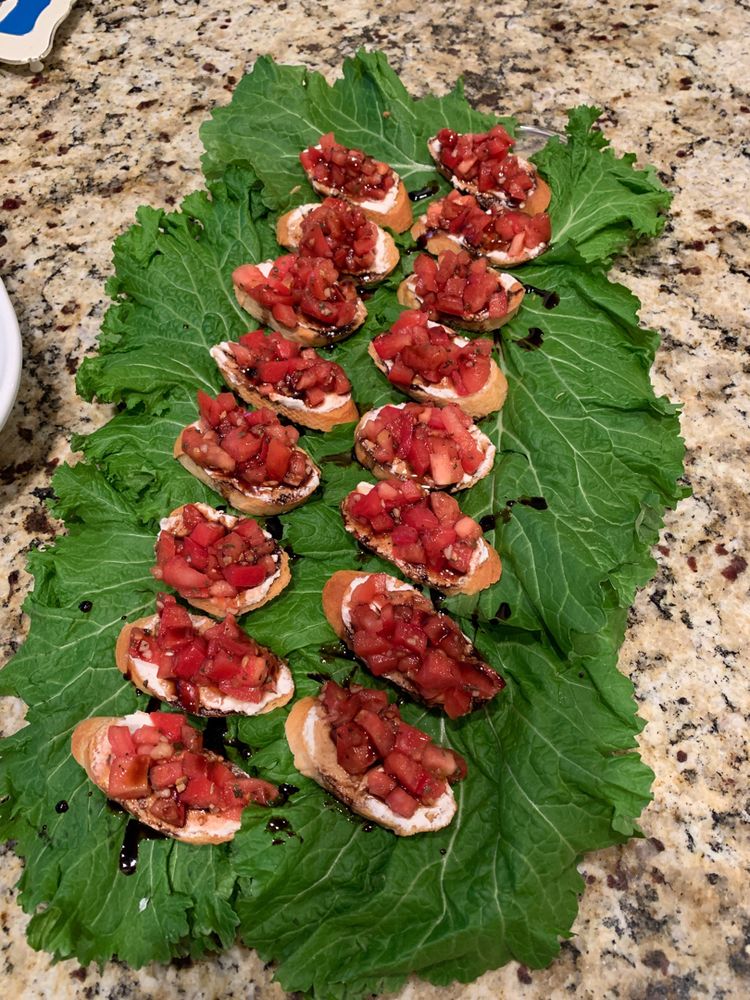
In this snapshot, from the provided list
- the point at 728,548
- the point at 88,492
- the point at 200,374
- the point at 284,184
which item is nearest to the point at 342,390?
the point at 200,374

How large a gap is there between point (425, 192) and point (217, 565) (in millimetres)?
2257

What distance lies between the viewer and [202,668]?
2.44 metres

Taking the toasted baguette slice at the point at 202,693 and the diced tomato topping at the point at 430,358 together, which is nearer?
the toasted baguette slice at the point at 202,693

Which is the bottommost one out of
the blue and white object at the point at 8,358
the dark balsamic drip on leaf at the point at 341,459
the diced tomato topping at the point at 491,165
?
the dark balsamic drip on leaf at the point at 341,459

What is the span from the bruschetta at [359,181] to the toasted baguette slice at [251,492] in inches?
54.4

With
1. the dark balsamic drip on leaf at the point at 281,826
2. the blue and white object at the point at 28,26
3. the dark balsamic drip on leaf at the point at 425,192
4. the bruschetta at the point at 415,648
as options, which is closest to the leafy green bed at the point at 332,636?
the dark balsamic drip on leaf at the point at 281,826

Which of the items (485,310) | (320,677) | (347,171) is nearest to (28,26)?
(347,171)

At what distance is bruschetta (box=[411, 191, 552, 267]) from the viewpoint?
3.40 m

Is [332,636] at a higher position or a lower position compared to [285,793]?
higher

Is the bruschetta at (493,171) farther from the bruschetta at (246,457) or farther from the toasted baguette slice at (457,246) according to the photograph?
the bruschetta at (246,457)

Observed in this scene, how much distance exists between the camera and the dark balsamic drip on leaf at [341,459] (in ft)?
9.79

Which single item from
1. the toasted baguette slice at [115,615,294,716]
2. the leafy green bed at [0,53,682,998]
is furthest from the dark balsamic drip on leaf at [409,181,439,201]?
the toasted baguette slice at [115,615,294,716]

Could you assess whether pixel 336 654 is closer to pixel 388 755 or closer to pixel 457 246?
pixel 388 755

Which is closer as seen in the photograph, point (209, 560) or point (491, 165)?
point (209, 560)
